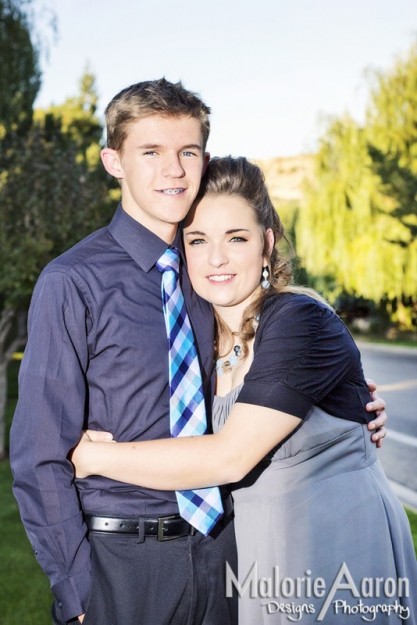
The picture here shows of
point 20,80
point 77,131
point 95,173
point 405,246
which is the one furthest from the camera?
point 405,246

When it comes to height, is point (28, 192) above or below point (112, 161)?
below

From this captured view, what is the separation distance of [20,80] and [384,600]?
9.06m

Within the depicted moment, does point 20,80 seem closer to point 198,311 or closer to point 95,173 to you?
point 95,173

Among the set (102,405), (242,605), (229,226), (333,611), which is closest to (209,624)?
(242,605)

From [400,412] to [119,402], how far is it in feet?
35.5

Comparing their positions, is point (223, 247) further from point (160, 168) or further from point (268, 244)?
point (160, 168)

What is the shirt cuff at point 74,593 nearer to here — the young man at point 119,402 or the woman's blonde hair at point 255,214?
the young man at point 119,402

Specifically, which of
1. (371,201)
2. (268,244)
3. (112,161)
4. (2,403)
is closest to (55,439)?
(112,161)

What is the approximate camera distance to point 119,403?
2.18 m

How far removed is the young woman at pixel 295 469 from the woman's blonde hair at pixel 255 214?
2cm

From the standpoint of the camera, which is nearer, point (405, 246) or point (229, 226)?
point (229, 226)

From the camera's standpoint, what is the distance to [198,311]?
8.40 ft

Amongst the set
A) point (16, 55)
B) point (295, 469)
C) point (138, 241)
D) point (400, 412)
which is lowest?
point (400, 412)

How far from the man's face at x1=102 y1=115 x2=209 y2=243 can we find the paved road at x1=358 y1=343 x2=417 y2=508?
5.28 metres
